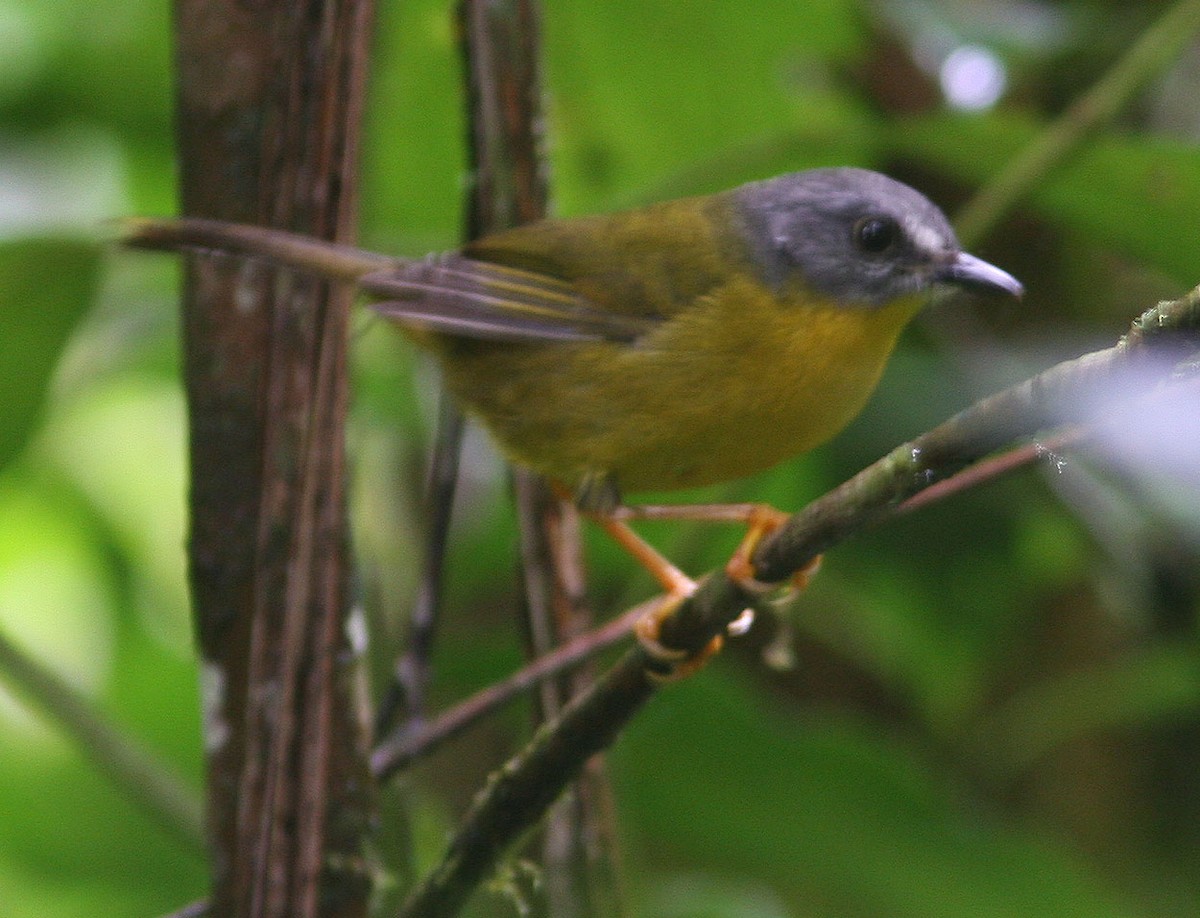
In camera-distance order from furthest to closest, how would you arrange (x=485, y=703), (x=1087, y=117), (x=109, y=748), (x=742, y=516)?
(x=1087, y=117) → (x=742, y=516) → (x=109, y=748) → (x=485, y=703)

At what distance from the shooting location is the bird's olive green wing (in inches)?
102

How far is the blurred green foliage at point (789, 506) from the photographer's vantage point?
125 inches

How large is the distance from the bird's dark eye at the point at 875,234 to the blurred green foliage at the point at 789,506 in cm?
46

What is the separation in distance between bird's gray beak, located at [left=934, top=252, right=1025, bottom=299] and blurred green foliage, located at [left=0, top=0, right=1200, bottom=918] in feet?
1.24

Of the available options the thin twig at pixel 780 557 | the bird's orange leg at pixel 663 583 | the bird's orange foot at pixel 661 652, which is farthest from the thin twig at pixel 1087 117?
the thin twig at pixel 780 557

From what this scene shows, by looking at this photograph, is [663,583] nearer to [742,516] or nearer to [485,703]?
[742,516]

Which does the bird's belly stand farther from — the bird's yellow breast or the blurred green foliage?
the blurred green foliage

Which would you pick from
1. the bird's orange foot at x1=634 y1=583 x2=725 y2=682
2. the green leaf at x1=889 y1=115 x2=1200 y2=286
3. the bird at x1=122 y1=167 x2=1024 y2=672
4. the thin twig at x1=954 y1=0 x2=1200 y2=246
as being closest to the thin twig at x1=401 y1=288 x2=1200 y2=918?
the bird's orange foot at x1=634 y1=583 x2=725 y2=682

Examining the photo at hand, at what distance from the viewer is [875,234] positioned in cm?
276

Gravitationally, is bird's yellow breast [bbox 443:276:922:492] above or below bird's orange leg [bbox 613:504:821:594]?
above

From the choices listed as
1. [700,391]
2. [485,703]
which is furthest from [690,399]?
[485,703]

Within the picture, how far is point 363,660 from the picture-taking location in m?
2.13

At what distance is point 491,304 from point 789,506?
43.5 inches

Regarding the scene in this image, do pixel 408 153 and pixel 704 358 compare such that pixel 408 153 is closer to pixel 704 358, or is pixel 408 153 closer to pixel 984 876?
pixel 704 358
